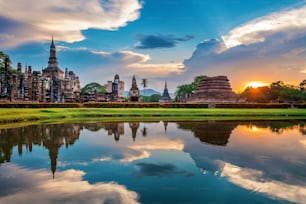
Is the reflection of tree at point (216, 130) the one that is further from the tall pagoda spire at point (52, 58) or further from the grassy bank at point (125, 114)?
the tall pagoda spire at point (52, 58)

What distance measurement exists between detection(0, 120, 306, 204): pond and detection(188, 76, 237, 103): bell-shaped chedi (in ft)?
174

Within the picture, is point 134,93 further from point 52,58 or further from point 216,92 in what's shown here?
point 52,58

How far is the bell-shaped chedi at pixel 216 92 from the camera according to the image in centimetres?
6538

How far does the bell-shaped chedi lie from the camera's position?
65375mm

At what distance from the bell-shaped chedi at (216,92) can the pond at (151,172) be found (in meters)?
53.2

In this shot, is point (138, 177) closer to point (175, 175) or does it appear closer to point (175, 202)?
point (175, 175)

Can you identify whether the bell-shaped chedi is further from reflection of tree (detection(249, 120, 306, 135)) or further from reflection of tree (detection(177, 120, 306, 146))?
reflection of tree (detection(177, 120, 306, 146))

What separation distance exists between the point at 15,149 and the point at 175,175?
6.69 metres

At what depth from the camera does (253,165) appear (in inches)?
348

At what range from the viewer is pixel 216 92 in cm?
6619

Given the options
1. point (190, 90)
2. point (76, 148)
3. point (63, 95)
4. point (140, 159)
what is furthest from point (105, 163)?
point (190, 90)

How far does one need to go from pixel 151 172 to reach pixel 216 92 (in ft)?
197

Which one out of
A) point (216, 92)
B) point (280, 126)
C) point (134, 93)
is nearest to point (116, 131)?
point (280, 126)

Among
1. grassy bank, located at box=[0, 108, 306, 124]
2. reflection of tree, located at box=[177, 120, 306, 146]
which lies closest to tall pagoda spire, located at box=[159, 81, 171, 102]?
grassy bank, located at box=[0, 108, 306, 124]
